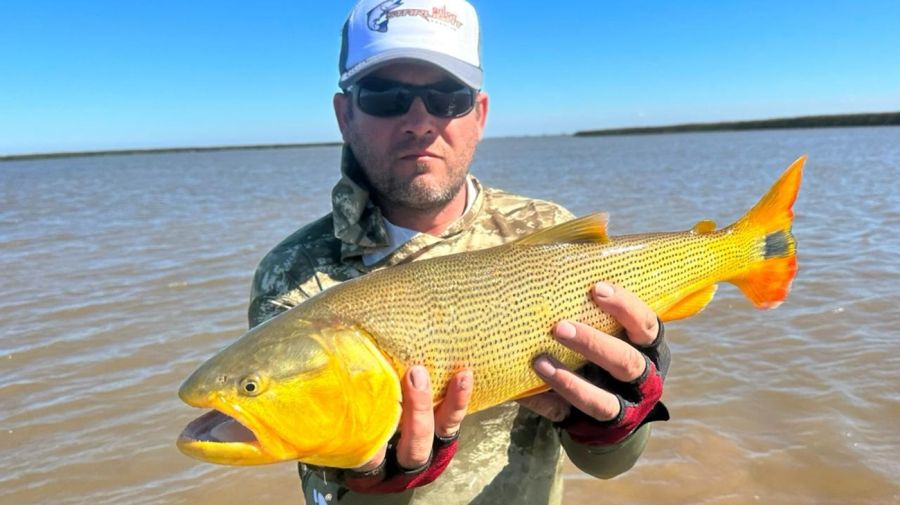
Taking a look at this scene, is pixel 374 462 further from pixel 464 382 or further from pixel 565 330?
pixel 565 330

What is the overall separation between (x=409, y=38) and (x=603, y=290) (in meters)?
1.42

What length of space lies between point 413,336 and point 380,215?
0.84 m

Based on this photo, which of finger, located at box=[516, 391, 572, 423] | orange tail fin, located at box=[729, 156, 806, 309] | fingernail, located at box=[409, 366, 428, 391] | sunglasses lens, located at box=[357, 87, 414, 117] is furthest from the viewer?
orange tail fin, located at box=[729, 156, 806, 309]

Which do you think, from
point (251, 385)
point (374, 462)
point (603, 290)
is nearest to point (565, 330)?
point (603, 290)

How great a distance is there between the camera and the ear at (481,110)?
10.5ft

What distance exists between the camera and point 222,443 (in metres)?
1.81

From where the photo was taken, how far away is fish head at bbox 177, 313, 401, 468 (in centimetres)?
187

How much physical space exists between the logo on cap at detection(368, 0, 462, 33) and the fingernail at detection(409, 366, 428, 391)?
63.2 inches

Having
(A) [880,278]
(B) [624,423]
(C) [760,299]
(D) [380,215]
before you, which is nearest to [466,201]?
(D) [380,215]

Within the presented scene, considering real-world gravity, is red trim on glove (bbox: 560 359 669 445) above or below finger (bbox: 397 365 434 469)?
below

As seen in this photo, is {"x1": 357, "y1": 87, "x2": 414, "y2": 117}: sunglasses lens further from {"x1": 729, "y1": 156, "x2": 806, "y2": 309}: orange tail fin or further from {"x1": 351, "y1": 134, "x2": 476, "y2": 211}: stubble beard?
{"x1": 729, "y1": 156, "x2": 806, "y2": 309}: orange tail fin

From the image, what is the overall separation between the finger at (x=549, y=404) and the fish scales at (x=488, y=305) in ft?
0.65

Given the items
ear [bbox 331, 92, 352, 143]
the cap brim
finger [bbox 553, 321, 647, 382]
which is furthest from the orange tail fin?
ear [bbox 331, 92, 352, 143]

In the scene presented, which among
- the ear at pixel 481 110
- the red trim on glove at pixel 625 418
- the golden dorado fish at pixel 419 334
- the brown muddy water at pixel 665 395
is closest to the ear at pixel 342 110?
the ear at pixel 481 110
